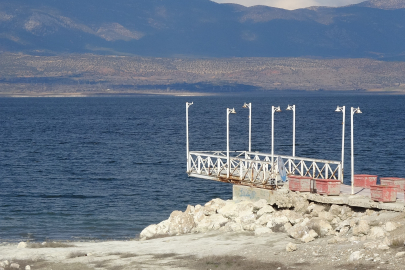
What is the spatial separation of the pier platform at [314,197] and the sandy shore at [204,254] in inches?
116

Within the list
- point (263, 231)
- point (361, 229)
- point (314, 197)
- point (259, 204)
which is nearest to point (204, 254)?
point (263, 231)

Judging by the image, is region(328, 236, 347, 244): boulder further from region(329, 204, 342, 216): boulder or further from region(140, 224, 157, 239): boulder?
region(140, 224, 157, 239): boulder

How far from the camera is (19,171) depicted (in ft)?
167

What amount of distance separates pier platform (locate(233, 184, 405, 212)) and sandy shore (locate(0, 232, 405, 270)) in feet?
9.65

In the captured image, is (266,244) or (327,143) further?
(327,143)

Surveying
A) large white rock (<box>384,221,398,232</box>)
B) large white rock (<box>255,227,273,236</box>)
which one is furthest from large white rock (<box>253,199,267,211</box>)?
large white rock (<box>384,221,398,232</box>)

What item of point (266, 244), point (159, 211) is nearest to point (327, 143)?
point (159, 211)

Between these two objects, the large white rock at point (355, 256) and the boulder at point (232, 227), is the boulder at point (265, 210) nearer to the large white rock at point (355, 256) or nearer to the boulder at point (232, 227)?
the boulder at point (232, 227)

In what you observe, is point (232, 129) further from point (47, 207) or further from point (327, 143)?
point (47, 207)

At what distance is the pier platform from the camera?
918 inches

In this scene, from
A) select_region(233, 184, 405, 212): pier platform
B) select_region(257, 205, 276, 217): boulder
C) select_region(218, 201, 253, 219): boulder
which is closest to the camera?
select_region(233, 184, 405, 212): pier platform

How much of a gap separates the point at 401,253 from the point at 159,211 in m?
19.3

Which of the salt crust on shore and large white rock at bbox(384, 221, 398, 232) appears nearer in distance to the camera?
the salt crust on shore

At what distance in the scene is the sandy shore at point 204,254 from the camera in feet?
61.2
